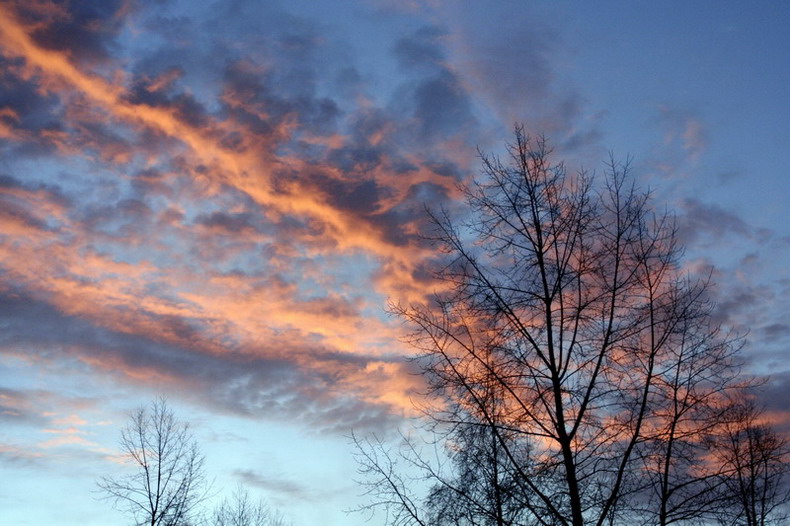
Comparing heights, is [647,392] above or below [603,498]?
above

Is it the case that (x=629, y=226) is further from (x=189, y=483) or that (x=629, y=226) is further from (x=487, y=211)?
(x=189, y=483)

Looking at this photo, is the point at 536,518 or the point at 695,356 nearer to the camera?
the point at 536,518

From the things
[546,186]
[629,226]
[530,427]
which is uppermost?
[546,186]

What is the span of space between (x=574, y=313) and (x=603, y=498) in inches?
93.0

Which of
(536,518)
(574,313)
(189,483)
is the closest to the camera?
(536,518)

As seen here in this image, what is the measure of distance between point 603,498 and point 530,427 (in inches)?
47.5

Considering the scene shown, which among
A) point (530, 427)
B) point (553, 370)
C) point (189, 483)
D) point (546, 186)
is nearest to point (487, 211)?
point (546, 186)

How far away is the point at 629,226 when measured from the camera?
924 centimetres

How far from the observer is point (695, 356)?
8.86 m

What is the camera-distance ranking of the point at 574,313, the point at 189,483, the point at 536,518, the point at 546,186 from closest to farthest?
the point at 536,518
the point at 574,313
the point at 546,186
the point at 189,483

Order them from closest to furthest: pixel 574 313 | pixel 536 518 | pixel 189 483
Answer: pixel 536 518
pixel 574 313
pixel 189 483

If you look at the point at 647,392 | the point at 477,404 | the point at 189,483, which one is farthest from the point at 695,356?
the point at 189,483

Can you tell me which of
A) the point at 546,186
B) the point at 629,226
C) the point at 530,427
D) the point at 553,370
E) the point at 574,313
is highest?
the point at 546,186

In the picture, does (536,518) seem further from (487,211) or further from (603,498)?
(487,211)
